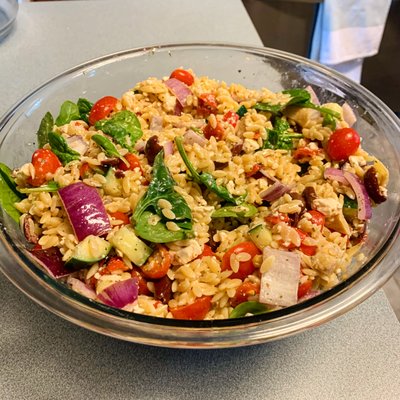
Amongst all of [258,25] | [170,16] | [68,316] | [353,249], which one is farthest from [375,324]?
[258,25]

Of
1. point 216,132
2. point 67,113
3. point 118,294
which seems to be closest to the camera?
point 118,294

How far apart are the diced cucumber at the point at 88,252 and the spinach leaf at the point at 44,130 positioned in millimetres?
444

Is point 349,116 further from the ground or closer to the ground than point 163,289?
closer to the ground

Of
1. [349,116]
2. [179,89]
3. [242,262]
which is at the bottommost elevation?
[349,116]

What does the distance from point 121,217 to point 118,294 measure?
196 millimetres

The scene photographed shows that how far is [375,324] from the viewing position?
1.04 m

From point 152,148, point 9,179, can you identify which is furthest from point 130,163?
point 9,179

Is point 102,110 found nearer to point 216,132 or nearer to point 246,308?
point 216,132

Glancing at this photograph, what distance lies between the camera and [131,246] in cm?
92

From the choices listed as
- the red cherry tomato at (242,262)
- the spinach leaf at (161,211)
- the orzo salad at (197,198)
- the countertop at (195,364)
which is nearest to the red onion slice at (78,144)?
the orzo salad at (197,198)

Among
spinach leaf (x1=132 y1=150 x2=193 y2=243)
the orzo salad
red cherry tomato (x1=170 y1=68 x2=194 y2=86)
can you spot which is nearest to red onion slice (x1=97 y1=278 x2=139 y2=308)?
the orzo salad

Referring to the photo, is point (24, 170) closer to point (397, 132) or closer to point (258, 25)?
point (397, 132)

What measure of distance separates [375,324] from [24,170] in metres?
0.85

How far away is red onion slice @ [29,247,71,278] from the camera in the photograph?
0.92 meters
